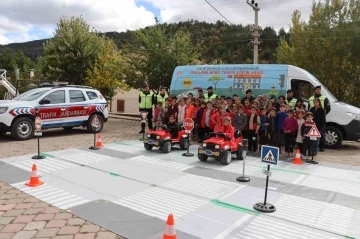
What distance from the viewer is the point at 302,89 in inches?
451

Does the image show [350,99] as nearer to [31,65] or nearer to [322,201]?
[322,201]

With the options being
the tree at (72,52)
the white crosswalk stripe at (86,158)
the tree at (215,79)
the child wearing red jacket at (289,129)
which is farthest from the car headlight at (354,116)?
the tree at (72,52)

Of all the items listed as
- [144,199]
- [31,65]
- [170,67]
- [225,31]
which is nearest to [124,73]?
[170,67]

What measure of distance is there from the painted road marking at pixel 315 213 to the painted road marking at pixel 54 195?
328 cm

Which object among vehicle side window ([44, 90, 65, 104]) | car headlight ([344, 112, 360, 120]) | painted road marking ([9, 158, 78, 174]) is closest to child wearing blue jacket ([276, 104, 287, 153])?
car headlight ([344, 112, 360, 120])

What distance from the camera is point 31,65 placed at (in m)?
63.1

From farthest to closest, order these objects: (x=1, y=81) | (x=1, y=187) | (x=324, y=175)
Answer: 1. (x=1, y=81)
2. (x=324, y=175)
3. (x=1, y=187)

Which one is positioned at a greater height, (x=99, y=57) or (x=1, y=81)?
(x=99, y=57)

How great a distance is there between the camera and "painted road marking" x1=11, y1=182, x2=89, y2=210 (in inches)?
213

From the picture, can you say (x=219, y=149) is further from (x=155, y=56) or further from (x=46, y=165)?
(x=155, y=56)

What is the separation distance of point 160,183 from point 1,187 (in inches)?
118

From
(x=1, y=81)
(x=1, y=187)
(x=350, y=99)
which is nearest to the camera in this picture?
(x=1, y=187)

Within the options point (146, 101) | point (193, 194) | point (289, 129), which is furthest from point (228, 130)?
point (146, 101)

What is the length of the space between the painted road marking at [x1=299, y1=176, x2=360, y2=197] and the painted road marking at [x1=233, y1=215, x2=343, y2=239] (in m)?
2.18
